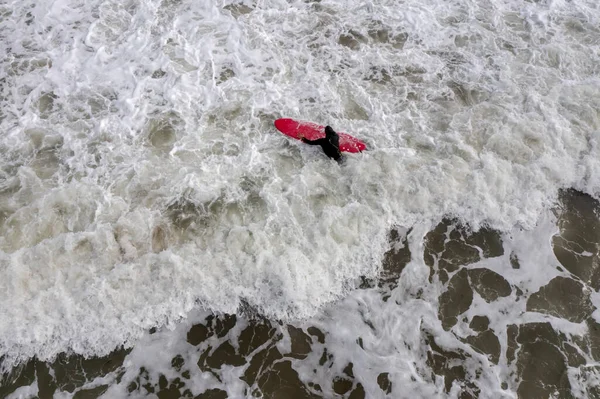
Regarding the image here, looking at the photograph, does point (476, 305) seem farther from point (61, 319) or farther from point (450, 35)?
point (450, 35)

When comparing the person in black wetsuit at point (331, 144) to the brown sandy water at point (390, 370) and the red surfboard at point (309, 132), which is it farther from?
the brown sandy water at point (390, 370)

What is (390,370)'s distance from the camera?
18.1 feet

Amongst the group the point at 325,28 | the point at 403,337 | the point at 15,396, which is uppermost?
the point at 325,28

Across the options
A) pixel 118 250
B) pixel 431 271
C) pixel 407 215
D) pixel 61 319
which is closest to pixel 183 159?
pixel 118 250

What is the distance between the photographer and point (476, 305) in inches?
241

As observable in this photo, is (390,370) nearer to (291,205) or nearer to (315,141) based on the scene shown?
(291,205)

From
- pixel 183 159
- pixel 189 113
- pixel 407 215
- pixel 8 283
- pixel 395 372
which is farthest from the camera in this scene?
pixel 189 113

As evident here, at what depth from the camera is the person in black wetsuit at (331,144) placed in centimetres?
740

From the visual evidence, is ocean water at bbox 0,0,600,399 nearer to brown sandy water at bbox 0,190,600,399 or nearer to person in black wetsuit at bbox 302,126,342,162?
brown sandy water at bbox 0,190,600,399

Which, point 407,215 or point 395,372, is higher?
point 407,215

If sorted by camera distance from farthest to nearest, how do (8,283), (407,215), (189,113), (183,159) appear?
(189,113)
(183,159)
(407,215)
(8,283)

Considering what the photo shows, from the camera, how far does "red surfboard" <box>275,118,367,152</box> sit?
765cm

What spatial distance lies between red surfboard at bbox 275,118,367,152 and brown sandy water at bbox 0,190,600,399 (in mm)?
2265

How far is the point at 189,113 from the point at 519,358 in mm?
7066
